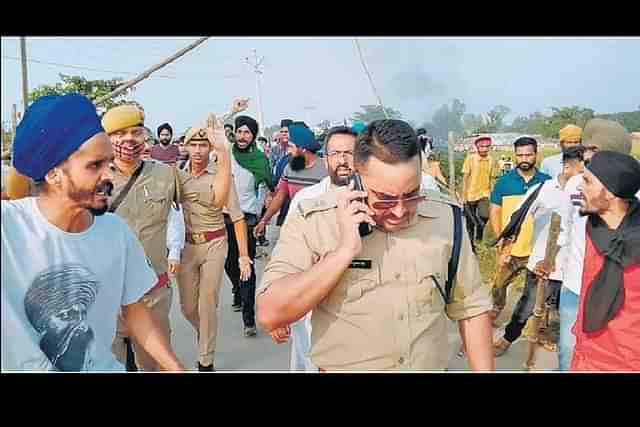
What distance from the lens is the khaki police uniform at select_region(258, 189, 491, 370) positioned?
1817 mm

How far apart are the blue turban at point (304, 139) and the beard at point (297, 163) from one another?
115 mm

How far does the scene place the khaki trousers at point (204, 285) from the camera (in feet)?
13.7

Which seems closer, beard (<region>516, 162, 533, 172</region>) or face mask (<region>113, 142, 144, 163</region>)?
face mask (<region>113, 142, 144, 163</region>)

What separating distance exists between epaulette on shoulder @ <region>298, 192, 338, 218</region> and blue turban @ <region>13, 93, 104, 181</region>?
64 cm

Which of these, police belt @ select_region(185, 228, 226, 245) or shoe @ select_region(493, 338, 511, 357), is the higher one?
police belt @ select_region(185, 228, 226, 245)

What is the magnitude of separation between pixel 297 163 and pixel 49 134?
12.4 feet

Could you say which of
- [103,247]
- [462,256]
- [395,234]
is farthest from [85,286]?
[462,256]

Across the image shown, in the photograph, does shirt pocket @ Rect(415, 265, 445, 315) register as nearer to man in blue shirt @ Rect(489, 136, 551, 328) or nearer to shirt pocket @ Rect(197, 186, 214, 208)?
shirt pocket @ Rect(197, 186, 214, 208)

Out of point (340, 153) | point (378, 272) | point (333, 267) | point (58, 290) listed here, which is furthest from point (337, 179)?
point (58, 290)

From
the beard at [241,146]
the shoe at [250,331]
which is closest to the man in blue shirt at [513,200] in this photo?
the shoe at [250,331]

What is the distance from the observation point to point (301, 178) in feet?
17.2

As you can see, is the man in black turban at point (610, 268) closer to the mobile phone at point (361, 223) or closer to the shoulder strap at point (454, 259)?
the shoulder strap at point (454, 259)

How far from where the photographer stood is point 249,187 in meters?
6.13

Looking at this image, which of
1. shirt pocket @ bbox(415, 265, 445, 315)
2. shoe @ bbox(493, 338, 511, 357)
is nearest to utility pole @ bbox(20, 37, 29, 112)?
shirt pocket @ bbox(415, 265, 445, 315)
